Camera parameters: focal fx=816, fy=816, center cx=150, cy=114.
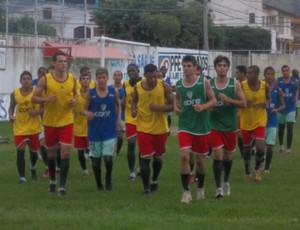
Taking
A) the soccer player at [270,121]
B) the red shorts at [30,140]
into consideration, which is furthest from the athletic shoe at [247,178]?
the red shorts at [30,140]

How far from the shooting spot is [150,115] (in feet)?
42.2

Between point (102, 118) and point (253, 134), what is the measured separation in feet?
9.95

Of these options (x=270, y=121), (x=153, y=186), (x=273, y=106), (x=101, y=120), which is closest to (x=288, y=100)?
(x=273, y=106)

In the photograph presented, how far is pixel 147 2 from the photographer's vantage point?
66.6 m

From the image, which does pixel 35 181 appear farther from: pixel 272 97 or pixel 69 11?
pixel 69 11

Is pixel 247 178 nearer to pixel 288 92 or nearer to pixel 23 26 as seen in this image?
pixel 288 92

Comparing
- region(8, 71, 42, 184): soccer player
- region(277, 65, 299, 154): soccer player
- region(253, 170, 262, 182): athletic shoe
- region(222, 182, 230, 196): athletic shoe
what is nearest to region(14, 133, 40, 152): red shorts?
region(8, 71, 42, 184): soccer player

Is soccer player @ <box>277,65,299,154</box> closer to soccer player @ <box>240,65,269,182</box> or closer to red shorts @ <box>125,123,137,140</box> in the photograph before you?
soccer player @ <box>240,65,269,182</box>

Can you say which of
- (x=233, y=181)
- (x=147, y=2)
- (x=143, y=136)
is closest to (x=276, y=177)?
(x=233, y=181)

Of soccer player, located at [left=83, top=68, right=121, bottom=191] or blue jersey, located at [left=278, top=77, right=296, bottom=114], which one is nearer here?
soccer player, located at [left=83, top=68, right=121, bottom=191]

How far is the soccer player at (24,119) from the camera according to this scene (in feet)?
47.5

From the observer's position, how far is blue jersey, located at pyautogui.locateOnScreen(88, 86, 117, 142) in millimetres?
13140

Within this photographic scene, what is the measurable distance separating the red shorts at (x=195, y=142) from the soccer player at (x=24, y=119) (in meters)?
3.67

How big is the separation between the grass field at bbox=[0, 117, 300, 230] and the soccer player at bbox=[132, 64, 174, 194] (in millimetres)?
640
